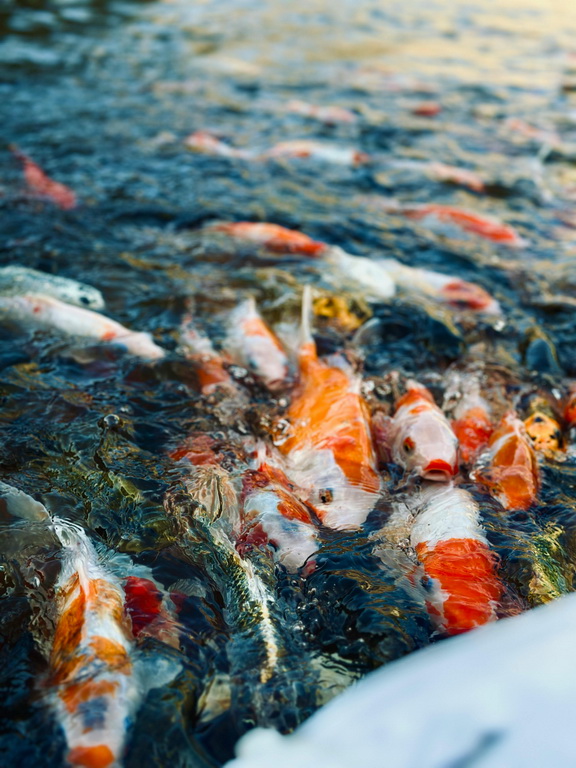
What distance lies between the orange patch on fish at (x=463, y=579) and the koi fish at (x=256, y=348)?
138cm

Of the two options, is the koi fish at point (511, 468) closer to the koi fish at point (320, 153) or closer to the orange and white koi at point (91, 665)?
the orange and white koi at point (91, 665)

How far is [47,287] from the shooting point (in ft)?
12.9

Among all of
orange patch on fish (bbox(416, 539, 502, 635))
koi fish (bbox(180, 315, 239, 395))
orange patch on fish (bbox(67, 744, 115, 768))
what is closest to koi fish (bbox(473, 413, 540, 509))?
orange patch on fish (bbox(416, 539, 502, 635))

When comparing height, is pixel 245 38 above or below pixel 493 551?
above

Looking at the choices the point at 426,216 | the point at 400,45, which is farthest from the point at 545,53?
the point at 426,216

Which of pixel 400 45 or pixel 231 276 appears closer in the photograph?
pixel 231 276

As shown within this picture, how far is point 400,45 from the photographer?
12.5m

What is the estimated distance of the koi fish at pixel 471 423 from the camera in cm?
302

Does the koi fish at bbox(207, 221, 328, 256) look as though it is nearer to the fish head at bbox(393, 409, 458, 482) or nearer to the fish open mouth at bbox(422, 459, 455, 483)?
the fish head at bbox(393, 409, 458, 482)

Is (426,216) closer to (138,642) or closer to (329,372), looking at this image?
(329,372)

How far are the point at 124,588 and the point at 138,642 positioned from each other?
0.24 m

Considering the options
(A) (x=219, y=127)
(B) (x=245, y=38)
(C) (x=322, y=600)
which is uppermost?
(B) (x=245, y=38)

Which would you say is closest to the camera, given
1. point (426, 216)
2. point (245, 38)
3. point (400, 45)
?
point (426, 216)

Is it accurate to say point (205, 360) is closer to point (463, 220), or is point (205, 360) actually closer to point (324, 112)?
point (463, 220)
